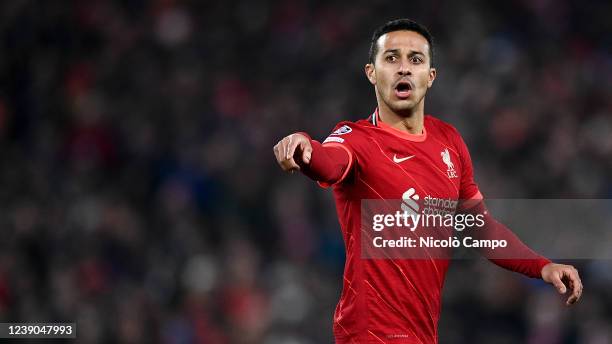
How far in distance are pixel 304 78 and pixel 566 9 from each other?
2.94 meters

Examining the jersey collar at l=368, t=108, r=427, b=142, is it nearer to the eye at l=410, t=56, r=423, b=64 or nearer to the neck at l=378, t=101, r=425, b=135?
the neck at l=378, t=101, r=425, b=135

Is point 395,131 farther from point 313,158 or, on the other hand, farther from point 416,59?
point 313,158

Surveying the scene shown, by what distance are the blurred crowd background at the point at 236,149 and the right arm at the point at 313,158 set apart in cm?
390

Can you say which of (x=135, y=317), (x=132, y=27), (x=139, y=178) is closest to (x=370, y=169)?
(x=135, y=317)

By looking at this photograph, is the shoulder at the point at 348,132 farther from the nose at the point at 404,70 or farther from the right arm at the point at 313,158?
the nose at the point at 404,70

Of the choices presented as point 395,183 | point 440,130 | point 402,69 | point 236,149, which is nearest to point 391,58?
point 402,69

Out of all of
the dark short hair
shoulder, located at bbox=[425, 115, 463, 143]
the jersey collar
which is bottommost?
the jersey collar

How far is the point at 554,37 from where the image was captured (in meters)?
10.2

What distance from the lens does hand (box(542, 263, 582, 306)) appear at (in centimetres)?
396

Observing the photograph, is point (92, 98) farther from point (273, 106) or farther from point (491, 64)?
point (491, 64)

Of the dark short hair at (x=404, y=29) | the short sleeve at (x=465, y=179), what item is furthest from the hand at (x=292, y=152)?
the short sleeve at (x=465, y=179)

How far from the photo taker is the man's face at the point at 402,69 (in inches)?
160

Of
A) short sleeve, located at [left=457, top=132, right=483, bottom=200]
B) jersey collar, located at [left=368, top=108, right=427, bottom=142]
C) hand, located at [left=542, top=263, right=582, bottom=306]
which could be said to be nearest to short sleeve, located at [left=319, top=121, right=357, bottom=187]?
jersey collar, located at [left=368, top=108, right=427, bottom=142]

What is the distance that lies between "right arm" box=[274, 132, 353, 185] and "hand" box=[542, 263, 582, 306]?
39.4 inches
